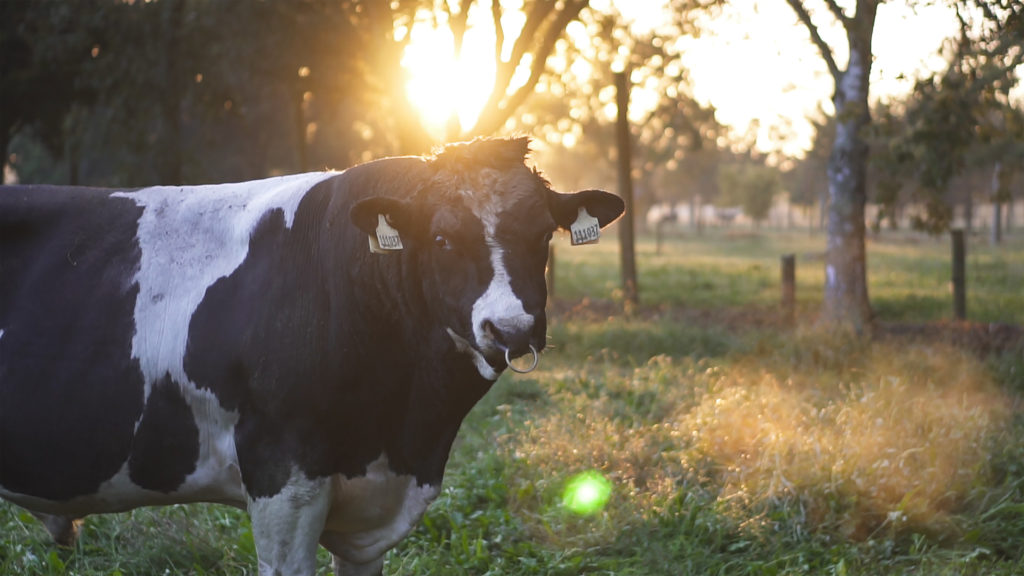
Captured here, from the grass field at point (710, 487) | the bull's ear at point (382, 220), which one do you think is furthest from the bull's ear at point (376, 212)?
the grass field at point (710, 487)

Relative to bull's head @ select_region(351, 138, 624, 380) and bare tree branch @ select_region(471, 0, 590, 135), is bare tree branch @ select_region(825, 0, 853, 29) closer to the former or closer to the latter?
bare tree branch @ select_region(471, 0, 590, 135)

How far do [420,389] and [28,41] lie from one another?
69.0 ft

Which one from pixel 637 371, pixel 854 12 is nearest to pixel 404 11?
pixel 854 12

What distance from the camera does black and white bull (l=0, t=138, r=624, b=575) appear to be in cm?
328

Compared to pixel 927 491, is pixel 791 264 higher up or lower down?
higher up

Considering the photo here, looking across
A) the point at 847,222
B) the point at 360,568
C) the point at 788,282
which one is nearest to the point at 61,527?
the point at 360,568

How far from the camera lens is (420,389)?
3.51 metres

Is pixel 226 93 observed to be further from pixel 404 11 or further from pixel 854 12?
pixel 854 12

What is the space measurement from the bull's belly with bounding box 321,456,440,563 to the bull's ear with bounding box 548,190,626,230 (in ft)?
3.66

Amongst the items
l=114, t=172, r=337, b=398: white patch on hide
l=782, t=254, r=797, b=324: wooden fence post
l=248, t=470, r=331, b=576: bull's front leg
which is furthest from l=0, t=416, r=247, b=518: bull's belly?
l=782, t=254, r=797, b=324: wooden fence post

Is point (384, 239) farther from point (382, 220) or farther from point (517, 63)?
point (517, 63)

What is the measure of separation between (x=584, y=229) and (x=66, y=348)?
6.49 feet

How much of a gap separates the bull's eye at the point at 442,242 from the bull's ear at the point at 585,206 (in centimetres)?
49

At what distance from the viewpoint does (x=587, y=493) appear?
5.59 meters
